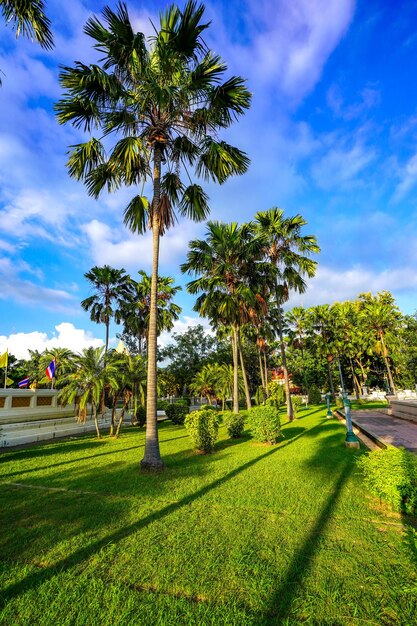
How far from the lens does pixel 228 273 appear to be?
17.0 meters

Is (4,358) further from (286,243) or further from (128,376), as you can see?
(286,243)

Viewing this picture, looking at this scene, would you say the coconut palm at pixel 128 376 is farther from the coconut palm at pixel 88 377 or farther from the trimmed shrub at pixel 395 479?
the trimmed shrub at pixel 395 479

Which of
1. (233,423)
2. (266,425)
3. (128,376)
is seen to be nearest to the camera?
(266,425)

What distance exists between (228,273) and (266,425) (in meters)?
8.35

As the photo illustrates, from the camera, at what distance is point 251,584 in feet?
10.5

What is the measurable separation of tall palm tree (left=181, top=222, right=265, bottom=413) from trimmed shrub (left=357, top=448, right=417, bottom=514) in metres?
10.8

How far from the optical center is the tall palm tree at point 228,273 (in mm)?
16484

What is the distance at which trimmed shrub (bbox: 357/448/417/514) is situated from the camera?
16.1 feet

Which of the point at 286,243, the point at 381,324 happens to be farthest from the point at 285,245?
the point at 381,324

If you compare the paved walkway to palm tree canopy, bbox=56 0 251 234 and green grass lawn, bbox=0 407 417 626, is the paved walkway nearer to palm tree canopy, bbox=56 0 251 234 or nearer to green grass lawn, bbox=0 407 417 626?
green grass lawn, bbox=0 407 417 626

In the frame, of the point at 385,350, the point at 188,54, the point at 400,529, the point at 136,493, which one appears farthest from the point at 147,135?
the point at 385,350

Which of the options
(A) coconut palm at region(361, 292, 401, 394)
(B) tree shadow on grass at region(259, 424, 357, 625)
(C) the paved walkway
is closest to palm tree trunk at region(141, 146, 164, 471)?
(B) tree shadow on grass at region(259, 424, 357, 625)

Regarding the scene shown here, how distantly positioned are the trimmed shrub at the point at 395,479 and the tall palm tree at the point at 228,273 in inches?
426

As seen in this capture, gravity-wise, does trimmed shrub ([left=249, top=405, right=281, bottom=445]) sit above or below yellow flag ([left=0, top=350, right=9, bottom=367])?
below
